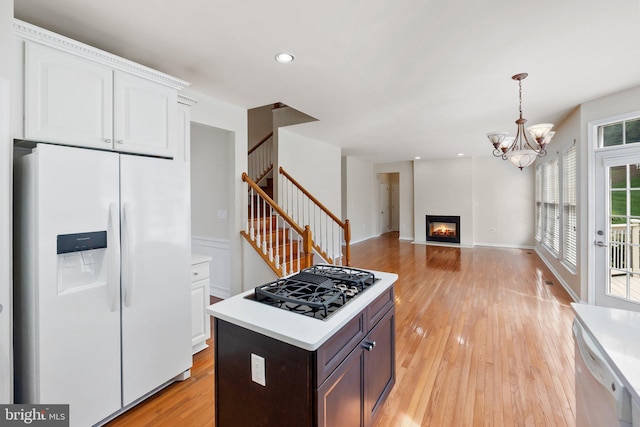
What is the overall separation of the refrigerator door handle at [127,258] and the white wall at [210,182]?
1.96 m

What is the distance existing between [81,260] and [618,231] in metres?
5.28

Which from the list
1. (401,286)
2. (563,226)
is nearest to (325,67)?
(401,286)

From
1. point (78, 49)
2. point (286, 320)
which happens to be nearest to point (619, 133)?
point (286, 320)

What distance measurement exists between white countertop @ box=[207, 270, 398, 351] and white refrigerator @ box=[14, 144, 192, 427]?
830mm

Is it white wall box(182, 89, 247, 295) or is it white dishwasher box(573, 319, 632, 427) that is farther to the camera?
white wall box(182, 89, 247, 295)

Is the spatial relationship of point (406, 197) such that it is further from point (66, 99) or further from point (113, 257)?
point (66, 99)

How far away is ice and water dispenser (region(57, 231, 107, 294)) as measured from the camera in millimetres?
1552

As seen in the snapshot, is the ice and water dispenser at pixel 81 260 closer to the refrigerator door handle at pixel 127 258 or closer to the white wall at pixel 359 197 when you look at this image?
the refrigerator door handle at pixel 127 258

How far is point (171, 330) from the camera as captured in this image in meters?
2.05

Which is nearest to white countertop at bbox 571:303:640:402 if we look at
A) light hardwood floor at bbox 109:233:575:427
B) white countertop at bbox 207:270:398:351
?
white countertop at bbox 207:270:398:351

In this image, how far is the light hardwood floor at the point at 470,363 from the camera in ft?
6.04

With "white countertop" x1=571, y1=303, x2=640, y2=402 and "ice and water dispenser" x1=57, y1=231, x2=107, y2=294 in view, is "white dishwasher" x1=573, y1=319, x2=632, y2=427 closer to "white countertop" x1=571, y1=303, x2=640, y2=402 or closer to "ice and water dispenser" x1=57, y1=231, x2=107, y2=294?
"white countertop" x1=571, y1=303, x2=640, y2=402

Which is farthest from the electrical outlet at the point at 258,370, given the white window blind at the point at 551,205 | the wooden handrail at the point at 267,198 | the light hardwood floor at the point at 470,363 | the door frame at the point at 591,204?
the white window blind at the point at 551,205

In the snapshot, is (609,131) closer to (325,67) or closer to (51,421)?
(325,67)
